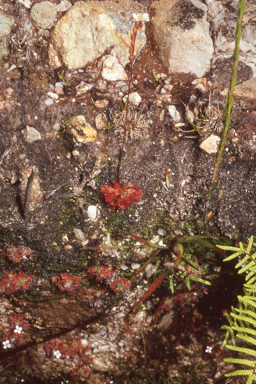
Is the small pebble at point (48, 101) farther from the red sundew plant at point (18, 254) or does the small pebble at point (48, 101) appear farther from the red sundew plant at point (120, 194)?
the red sundew plant at point (18, 254)

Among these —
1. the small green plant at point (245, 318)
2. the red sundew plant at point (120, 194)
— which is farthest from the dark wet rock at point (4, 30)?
the small green plant at point (245, 318)

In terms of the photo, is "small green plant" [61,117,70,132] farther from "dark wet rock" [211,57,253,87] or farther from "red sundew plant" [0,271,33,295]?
"red sundew plant" [0,271,33,295]

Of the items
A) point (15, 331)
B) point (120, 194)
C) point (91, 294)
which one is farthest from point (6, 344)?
point (120, 194)

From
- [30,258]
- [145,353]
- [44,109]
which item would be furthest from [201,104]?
[145,353]

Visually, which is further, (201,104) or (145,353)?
(145,353)

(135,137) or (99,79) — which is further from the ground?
(99,79)

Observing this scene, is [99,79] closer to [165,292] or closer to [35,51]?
[35,51]
